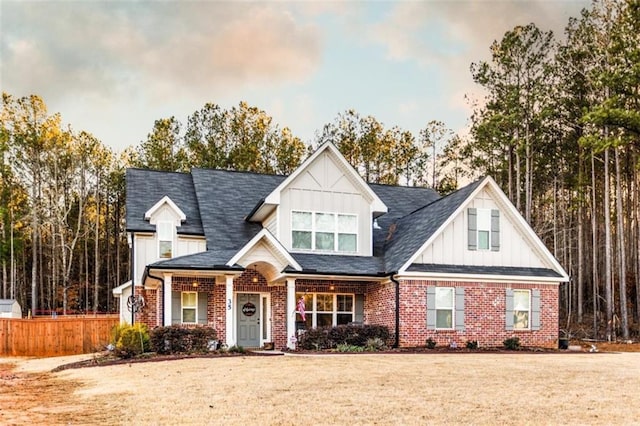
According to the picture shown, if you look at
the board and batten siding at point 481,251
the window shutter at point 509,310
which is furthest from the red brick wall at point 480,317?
the board and batten siding at point 481,251

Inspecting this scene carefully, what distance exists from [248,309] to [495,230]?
28.4 ft

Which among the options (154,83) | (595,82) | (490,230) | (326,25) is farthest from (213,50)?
(595,82)

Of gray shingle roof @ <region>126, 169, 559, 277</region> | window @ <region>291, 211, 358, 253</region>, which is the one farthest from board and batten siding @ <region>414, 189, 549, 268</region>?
window @ <region>291, 211, 358, 253</region>

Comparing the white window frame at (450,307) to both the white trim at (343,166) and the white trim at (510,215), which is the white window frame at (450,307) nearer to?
the white trim at (510,215)

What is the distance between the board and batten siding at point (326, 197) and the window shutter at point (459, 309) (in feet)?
11.8

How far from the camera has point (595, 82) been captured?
1199 inches

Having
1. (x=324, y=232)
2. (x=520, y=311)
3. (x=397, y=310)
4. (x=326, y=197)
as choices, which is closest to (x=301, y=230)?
(x=324, y=232)

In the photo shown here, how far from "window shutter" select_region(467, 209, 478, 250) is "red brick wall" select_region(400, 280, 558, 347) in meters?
1.35

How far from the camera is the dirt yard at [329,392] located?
9.38 meters

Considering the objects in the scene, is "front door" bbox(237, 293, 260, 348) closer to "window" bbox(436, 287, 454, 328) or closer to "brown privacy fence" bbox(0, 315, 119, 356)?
"window" bbox(436, 287, 454, 328)

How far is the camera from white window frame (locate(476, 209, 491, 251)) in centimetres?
2369

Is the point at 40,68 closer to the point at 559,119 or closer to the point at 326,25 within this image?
the point at 326,25

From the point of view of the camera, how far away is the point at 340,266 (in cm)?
2322

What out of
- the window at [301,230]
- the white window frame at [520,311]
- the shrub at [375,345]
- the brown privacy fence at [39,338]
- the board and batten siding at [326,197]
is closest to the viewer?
the shrub at [375,345]
